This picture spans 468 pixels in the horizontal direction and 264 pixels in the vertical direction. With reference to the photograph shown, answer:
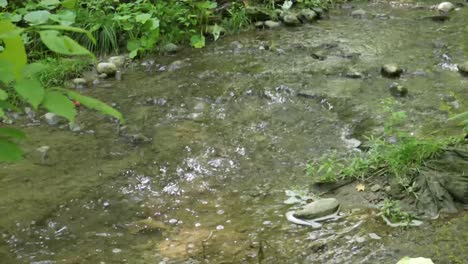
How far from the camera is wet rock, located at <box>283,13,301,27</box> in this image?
6891mm

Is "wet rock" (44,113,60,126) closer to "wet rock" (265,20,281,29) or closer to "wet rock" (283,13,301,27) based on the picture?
"wet rock" (265,20,281,29)

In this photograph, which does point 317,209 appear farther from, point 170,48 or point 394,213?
point 170,48

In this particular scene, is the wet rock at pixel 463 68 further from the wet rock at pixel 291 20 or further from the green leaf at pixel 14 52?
the green leaf at pixel 14 52

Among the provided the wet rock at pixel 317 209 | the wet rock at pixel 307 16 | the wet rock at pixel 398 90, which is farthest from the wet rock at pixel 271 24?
the wet rock at pixel 317 209

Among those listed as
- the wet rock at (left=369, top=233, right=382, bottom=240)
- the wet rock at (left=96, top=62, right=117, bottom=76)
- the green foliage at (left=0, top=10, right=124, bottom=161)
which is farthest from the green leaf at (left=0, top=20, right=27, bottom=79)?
the wet rock at (left=96, top=62, right=117, bottom=76)

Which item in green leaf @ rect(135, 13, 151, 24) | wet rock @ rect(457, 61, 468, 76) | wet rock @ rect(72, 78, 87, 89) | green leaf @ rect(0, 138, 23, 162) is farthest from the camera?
green leaf @ rect(135, 13, 151, 24)

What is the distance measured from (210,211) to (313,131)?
51.8 inches

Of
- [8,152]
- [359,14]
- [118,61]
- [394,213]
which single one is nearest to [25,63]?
[8,152]

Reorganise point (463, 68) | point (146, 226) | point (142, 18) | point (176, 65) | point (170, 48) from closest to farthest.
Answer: point (146, 226) → point (463, 68) → point (176, 65) → point (142, 18) → point (170, 48)

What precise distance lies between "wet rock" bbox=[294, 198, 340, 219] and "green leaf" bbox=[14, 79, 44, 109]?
2046 mm

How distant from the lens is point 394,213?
2938 mm

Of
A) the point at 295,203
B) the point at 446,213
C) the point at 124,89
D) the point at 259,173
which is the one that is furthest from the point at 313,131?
the point at 124,89

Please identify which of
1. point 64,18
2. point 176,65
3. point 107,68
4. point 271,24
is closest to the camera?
point 64,18

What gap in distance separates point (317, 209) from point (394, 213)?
0.41 m
